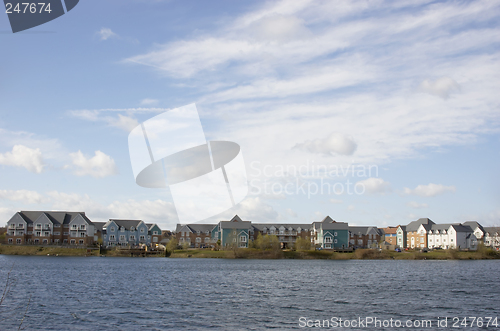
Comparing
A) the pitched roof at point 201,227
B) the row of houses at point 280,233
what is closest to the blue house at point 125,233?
the row of houses at point 280,233

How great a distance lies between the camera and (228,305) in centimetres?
3506

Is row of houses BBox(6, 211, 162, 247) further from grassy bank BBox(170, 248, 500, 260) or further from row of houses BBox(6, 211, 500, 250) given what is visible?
grassy bank BBox(170, 248, 500, 260)

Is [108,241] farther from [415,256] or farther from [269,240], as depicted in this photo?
[415,256]

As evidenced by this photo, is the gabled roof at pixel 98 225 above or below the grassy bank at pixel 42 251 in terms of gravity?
above

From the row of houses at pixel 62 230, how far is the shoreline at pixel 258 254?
32.0 ft

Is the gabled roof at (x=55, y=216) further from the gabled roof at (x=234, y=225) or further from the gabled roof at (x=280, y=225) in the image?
the gabled roof at (x=280, y=225)

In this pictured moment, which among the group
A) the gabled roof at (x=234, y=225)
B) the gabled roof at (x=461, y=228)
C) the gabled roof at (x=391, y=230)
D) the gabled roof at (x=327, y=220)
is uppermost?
Answer: the gabled roof at (x=327, y=220)

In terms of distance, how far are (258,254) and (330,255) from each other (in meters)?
19.4

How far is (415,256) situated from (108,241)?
297ft

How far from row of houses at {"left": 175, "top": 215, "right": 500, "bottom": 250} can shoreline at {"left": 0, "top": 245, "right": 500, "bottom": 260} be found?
13.8 metres

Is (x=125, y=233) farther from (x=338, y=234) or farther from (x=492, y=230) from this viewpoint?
(x=492, y=230)

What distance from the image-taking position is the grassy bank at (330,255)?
114 m

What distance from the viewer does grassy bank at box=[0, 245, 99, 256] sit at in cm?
11281

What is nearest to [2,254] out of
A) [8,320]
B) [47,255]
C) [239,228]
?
[47,255]
